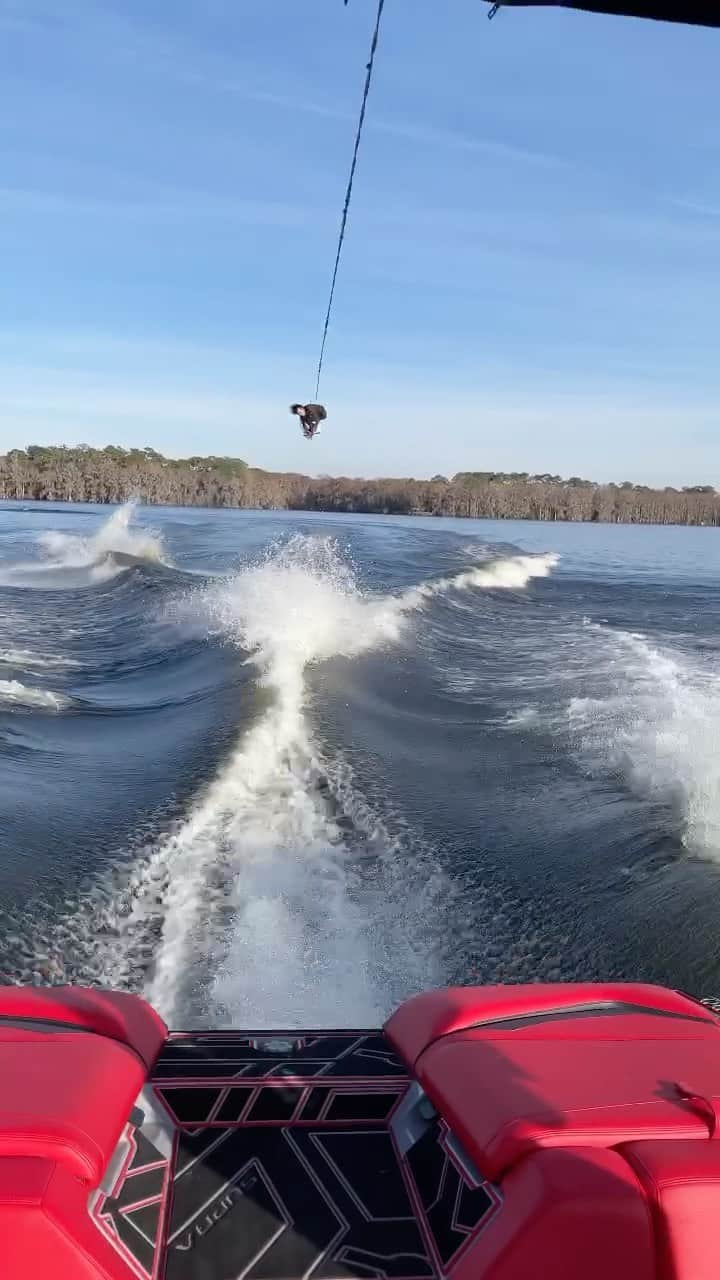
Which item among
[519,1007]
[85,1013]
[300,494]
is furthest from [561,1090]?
[300,494]

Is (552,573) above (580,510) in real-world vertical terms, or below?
below

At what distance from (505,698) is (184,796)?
431cm

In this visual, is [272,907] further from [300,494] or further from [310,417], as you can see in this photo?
[300,494]

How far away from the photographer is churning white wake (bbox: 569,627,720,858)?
599 centimetres

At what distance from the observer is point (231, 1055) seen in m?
2.39

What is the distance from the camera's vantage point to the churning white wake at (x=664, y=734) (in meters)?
5.99

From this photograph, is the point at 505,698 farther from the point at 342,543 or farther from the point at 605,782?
the point at 342,543

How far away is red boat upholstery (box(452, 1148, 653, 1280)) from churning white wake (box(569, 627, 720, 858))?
422cm

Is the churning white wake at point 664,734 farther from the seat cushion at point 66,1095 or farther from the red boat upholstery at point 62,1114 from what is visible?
A: the seat cushion at point 66,1095

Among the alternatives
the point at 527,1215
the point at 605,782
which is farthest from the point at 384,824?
the point at 527,1215

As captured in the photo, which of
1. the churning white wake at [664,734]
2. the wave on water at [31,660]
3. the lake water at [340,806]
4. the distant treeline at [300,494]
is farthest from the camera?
the distant treeline at [300,494]

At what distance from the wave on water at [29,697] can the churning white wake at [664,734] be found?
4.84m

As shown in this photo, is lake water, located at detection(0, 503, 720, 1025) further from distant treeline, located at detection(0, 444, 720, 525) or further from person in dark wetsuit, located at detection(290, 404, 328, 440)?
distant treeline, located at detection(0, 444, 720, 525)

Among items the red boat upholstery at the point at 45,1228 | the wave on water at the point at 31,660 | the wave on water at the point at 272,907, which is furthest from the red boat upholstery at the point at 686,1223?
the wave on water at the point at 31,660
